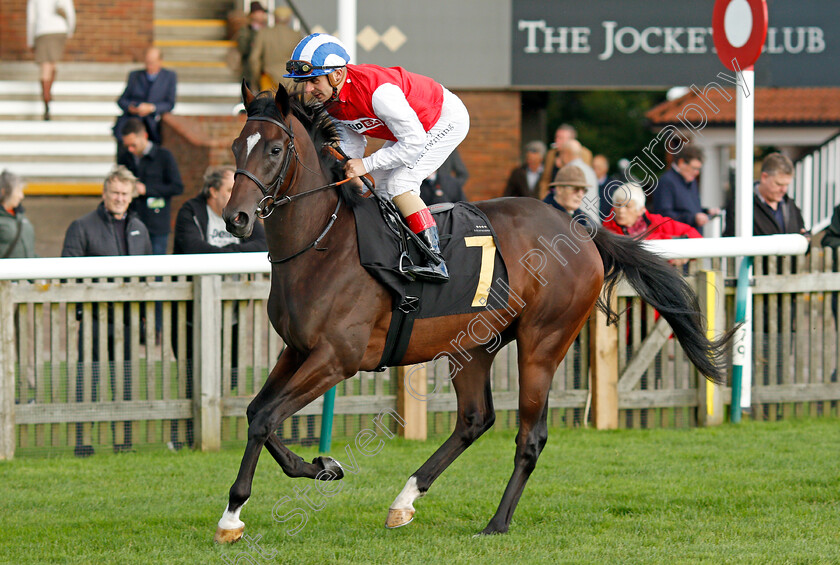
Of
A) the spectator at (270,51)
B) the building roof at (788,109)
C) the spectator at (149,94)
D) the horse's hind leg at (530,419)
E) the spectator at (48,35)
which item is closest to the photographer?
the horse's hind leg at (530,419)

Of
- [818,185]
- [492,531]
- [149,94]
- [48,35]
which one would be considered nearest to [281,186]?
[492,531]

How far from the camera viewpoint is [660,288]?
609cm

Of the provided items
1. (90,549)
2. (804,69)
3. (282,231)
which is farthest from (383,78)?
(804,69)

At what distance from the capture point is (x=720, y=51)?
7.84 m

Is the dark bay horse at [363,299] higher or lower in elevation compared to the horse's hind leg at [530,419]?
higher

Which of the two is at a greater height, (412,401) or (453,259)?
(453,259)

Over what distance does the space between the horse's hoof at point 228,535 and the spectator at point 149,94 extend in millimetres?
8591

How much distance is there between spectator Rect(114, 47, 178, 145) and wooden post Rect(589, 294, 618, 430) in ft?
23.1

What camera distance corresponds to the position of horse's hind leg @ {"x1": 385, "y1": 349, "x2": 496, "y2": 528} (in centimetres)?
556

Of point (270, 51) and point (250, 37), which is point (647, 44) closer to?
point (270, 51)

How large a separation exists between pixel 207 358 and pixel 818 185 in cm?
1106

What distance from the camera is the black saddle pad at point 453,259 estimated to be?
5.12 metres

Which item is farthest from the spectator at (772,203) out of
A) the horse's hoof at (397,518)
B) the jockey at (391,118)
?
the horse's hoof at (397,518)

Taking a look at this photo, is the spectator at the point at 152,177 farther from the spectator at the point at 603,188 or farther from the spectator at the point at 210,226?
the spectator at the point at 603,188
